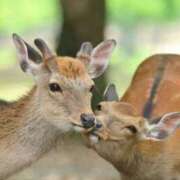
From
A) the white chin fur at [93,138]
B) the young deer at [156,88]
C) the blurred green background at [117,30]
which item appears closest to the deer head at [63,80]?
the white chin fur at [93,138]

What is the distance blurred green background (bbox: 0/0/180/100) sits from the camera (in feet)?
68.2

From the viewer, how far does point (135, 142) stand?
11.2m

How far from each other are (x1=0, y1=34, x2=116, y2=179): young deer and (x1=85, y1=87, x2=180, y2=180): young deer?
0.36 metres

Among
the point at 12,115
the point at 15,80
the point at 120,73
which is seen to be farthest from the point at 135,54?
the point at 12,115

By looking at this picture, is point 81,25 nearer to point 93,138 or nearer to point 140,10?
point 140,10

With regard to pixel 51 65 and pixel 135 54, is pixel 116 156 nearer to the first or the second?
pixel 51 65

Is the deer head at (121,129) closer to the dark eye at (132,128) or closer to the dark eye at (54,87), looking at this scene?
the dark eye at (132,128)

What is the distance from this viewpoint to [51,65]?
10.6 meters

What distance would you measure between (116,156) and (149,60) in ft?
7.67

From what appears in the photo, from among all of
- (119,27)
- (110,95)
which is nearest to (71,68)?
(110,95)

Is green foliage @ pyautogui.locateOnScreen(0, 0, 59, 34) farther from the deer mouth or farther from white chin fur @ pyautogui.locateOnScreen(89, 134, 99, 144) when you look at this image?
the deer mouth

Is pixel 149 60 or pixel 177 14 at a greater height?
pixel 177 14

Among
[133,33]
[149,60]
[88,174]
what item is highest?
[133,33]

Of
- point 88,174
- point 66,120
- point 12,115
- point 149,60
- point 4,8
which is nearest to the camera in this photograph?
point 66,120
